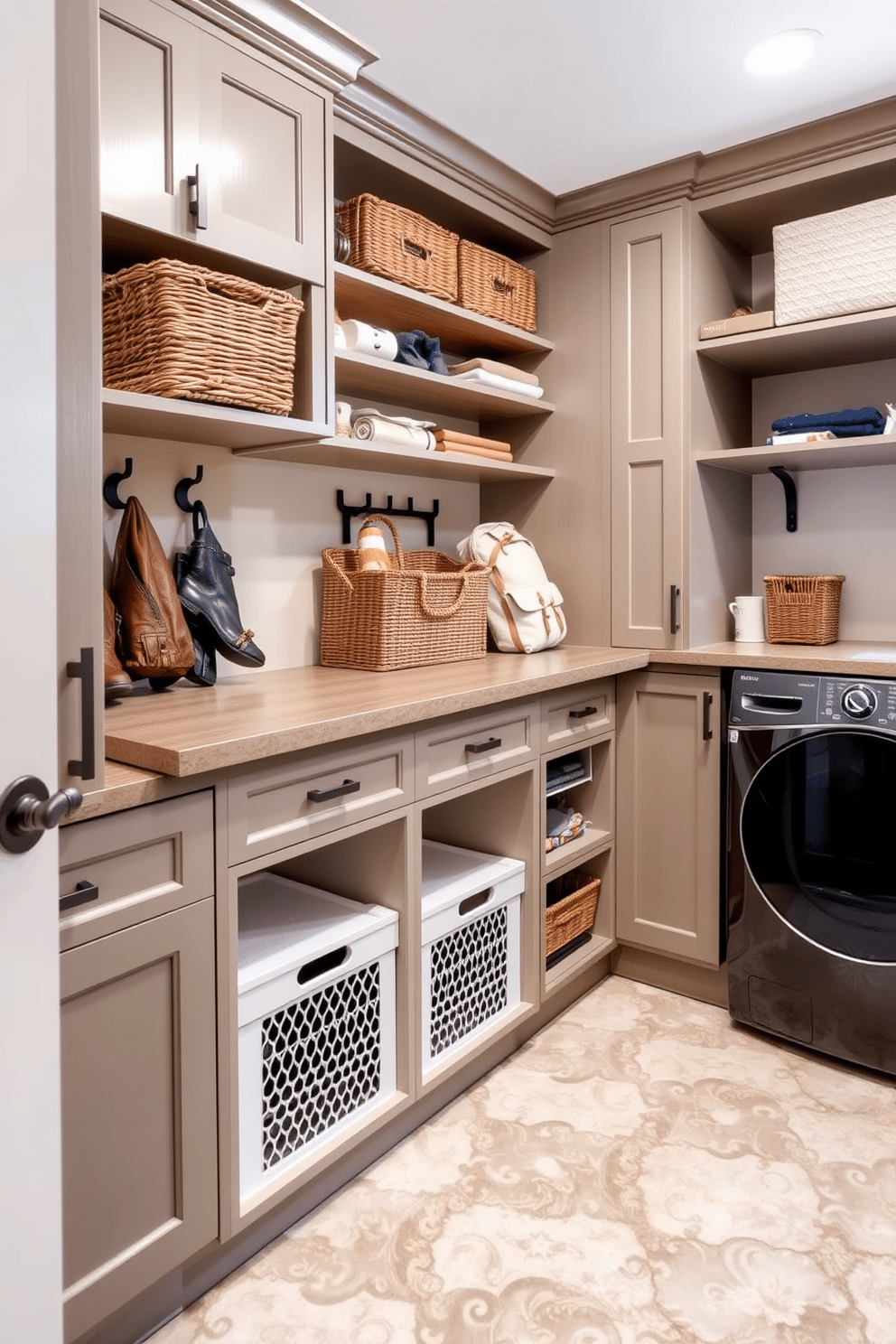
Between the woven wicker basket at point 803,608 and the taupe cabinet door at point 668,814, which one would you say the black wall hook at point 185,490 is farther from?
the woven wicker basket at point 803,608

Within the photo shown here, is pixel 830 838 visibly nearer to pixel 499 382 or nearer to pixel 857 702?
pixel 857 702

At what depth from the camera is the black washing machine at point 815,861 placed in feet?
7.11

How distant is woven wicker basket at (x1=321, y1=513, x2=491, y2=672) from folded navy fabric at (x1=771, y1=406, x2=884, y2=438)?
3.17 ft

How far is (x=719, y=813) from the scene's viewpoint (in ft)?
8.28

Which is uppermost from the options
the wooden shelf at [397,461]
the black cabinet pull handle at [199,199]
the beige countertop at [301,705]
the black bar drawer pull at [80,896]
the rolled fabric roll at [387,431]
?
the black cabinet pull handle at [199,199]

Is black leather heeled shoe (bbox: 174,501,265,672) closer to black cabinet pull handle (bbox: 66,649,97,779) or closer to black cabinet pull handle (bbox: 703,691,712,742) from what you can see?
black cabinet pull handle (bbox: 66,649,97,779)

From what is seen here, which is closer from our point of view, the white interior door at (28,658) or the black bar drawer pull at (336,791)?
the white interior door at (28,658)

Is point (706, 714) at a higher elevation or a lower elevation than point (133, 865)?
higher

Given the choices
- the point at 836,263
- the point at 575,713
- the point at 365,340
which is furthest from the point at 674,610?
the point at 365,340

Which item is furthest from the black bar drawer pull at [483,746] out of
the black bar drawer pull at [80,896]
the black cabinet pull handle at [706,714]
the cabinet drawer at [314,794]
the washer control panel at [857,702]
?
the black bar drawer pull at [80,896]

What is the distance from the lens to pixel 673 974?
2670 mm

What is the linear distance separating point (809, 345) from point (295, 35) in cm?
158

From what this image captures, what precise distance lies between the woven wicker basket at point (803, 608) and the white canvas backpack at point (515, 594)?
64cm

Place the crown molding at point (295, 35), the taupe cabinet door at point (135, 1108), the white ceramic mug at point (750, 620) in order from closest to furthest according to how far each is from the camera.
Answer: the taupe cabinet door at point (135, 1108)
the crown molding at point (295, 35)
the white ceramic mug at point (750, 620)
